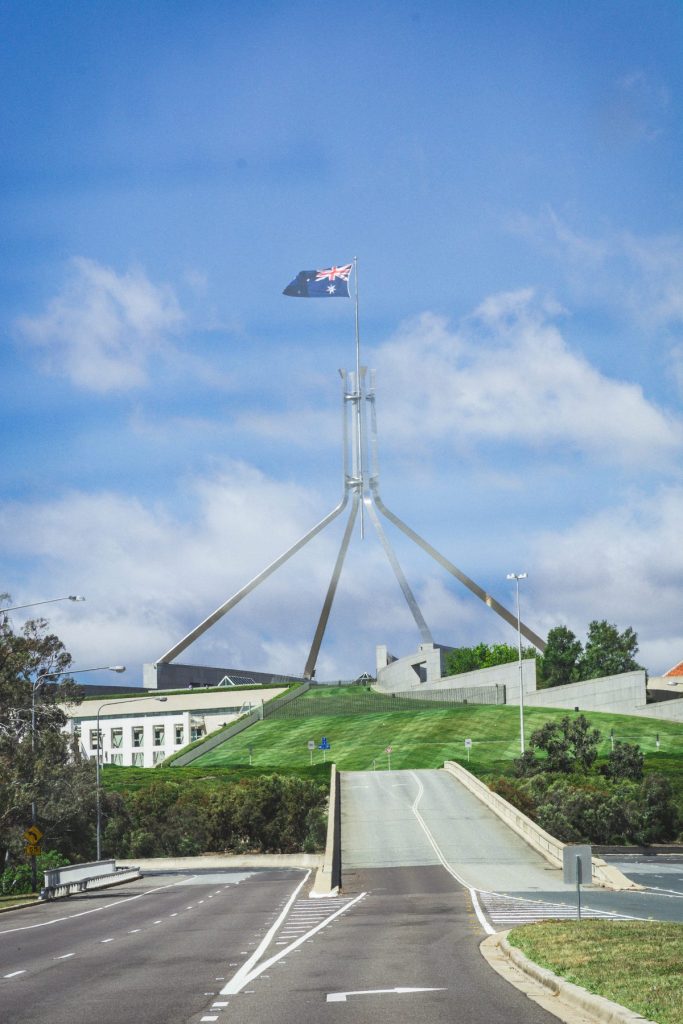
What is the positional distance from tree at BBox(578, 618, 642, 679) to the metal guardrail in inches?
3622

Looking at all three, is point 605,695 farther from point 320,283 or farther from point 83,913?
point 83,913

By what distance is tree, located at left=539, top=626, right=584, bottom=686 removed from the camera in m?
147

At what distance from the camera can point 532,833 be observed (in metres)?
55.1

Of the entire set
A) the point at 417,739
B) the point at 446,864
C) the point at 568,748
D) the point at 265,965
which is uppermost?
the point at 417,739

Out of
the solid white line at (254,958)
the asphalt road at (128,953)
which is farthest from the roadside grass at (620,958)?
the asphalt road at (128,953)

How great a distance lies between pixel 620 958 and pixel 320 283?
125 m

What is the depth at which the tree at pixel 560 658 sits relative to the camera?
147000 mm

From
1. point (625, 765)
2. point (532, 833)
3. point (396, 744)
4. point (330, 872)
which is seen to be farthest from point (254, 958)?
point (396, 744)

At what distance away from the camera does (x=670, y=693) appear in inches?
4503

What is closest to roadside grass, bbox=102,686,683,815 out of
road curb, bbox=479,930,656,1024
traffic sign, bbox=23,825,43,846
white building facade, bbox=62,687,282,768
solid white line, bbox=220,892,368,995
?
white building facade, bbox=62,687,282,768

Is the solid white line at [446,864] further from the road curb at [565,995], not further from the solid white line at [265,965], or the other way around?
the road curb at [565,995]

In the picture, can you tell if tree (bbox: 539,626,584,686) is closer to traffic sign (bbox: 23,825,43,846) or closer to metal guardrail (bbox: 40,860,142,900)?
metal guardrail (bbox: 40,860,142,900)

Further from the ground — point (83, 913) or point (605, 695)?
point (605, 695)

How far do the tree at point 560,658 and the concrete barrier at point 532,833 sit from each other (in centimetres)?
6592
